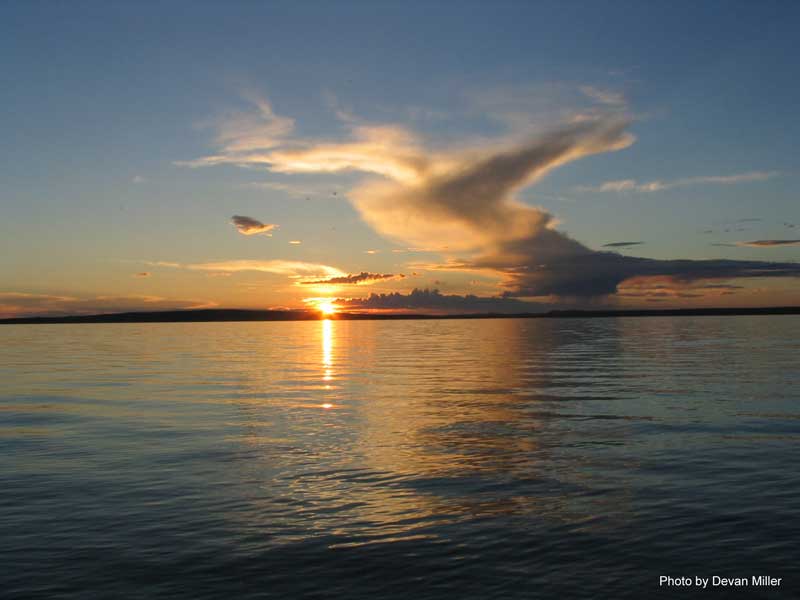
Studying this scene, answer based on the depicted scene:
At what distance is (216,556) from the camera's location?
14.0m

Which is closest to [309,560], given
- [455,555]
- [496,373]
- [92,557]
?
[455,555]

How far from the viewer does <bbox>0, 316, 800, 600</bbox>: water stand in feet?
42.6

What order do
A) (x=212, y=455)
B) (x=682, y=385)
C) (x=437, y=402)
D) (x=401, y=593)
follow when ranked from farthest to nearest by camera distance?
(x=682, y=385), (x=437, y=402), (x=212, y=455), (x=401, y=593)

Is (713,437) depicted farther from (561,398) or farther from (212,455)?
(212,455)

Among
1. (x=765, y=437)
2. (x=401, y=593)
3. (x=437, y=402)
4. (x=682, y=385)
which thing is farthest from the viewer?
(x=682, y=385)

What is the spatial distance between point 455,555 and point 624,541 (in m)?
3.86

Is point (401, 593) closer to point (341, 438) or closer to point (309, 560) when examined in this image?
point (309, 560)

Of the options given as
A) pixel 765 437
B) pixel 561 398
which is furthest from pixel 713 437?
pixel 561 398

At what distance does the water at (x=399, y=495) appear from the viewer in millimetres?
12977

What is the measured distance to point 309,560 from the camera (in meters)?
13.8

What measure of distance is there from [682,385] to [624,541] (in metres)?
33.0

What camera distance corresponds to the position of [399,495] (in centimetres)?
1867

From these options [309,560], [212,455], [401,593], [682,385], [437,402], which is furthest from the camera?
[682,385]

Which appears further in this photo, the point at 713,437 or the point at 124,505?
the point at 713,437
